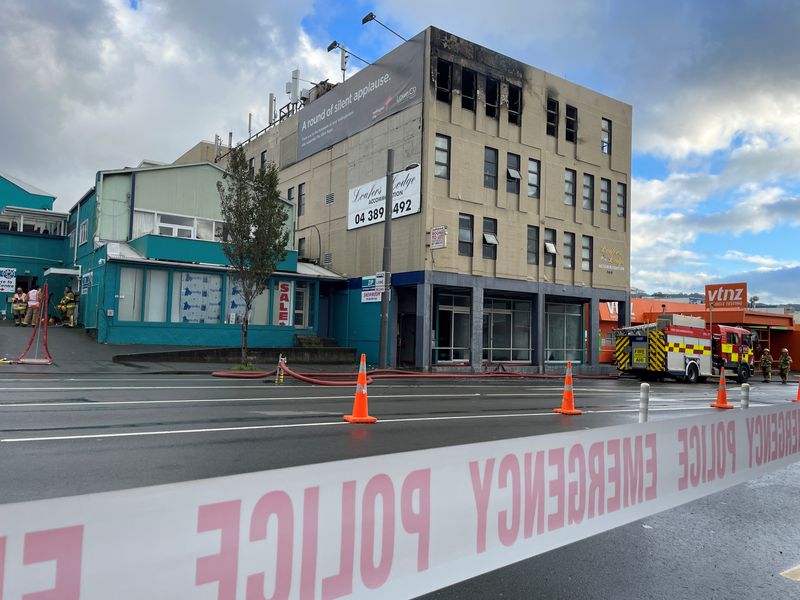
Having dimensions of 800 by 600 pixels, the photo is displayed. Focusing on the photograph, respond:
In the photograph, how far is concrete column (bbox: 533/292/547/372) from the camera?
2838cm

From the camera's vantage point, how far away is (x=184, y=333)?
23.6 metres

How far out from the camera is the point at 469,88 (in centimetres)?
2631

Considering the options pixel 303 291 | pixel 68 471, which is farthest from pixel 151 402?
pixel 303 291

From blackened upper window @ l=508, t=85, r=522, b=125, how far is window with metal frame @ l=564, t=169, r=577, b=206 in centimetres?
399

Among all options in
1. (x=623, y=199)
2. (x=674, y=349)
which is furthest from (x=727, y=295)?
(x=674, y=349)

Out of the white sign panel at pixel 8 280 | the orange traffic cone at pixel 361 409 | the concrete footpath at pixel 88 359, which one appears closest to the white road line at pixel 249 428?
the orange traffic cone at pixel 361 409

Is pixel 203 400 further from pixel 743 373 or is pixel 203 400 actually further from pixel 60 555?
pixel 743 373

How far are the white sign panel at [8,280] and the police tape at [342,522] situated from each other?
31.4 metres

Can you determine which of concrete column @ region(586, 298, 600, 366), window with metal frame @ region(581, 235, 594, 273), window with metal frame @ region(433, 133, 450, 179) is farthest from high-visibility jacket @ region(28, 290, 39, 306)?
concrete column @ region(586, 298, 600, 366)

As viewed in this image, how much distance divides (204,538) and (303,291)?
2586cm

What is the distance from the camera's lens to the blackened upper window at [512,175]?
27.5m

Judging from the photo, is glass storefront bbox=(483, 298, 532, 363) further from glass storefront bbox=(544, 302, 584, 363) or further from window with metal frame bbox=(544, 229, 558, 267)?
window with metal frame bbox=(544, 229, 558, 267)

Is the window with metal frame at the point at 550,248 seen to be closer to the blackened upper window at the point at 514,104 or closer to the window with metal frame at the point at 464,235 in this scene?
the window with metal frame at the point at 464,235

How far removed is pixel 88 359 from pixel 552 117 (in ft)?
75.1
